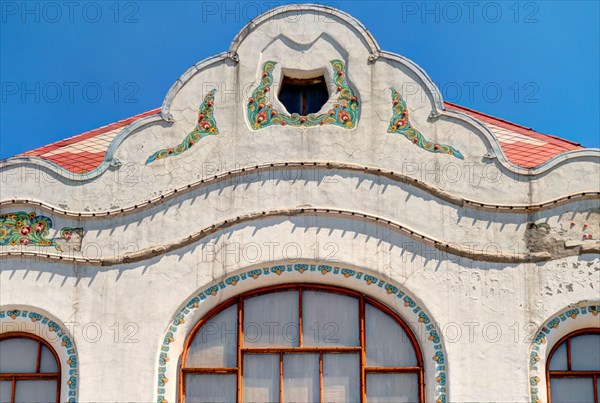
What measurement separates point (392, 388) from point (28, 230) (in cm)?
496

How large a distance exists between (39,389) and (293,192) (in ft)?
13.0

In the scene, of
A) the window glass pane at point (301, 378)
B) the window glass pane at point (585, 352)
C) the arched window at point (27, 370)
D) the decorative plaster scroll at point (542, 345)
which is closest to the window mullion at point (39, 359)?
the arched window at point (27, 370)

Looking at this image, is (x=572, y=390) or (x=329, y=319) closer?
(x=572, y=390)

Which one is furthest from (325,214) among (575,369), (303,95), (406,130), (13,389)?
(13,389)

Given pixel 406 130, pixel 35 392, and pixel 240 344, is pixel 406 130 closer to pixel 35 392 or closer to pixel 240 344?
pixel 240 344

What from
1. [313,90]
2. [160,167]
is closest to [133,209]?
[160,167]

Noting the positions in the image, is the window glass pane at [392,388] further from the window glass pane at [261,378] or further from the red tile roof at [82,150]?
the red tile roof at [82,150]

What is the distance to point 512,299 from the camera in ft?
50.1

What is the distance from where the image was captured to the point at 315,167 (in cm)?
1595

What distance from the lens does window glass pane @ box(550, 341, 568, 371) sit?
50.2ft

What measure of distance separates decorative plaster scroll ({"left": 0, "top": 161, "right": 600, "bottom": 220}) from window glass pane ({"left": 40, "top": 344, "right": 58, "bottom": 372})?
5.60 ft

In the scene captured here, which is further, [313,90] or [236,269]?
[313,90]

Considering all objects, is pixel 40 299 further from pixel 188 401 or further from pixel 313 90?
pixel 313 90

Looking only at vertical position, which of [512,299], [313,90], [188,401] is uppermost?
[313,90]
